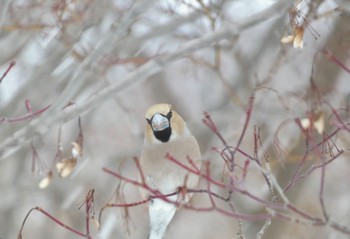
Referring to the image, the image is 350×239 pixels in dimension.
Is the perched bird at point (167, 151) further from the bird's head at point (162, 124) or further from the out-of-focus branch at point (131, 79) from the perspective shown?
the out-of-focus branch at point (131, 79)

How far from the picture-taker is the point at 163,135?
394cm

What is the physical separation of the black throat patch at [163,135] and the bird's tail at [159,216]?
0.39 meters

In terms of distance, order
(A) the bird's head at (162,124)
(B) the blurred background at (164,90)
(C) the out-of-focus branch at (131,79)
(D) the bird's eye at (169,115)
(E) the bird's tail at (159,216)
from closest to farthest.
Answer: (C) the out-of-focus branch at (131,79)
(B) the blurred background at (164,90)
(A) the bird's head at (162,124)
(D) the bird's eye at (169,115)
(E) the bird's tail at (159,216)

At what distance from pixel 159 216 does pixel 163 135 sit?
0.52 metres

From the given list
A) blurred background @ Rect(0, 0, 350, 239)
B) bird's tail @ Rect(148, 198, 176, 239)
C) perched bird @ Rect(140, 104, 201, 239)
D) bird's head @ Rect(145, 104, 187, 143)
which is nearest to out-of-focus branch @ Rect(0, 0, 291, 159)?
blurred background @ Rect(0, 0, 350, 239)

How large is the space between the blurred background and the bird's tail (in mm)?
120

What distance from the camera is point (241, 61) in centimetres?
668

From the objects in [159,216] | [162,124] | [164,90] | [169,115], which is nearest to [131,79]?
[162,124]

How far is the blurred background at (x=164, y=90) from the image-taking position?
9.13 ft

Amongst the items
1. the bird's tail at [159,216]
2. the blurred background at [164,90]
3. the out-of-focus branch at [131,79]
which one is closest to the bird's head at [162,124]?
the blurred background at [164,90]

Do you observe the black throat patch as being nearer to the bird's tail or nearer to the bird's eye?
the bird's eye

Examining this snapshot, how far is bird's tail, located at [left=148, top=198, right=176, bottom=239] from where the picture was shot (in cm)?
414

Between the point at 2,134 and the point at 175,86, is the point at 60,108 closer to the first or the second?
the point at 2,134

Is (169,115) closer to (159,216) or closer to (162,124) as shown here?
(162,124)
